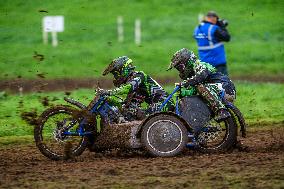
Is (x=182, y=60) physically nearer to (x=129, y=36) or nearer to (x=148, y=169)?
(x=148, y=169)

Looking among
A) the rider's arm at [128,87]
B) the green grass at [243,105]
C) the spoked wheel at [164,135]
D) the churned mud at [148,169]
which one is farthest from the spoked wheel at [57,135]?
the green grass at [243,105]

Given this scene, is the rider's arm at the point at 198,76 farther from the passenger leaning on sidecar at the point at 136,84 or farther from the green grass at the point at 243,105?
the green grass at the point at 243,105

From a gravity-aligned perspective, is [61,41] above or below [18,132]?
above

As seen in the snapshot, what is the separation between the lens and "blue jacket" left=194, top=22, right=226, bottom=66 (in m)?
19.8

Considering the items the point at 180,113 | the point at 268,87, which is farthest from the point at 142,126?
the point at 268,87

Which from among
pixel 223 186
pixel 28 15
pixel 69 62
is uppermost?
pixel 28 15

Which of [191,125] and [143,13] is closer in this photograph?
[191,125]

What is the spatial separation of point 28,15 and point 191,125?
99.1 ft

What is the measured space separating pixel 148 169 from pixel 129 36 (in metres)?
27.0

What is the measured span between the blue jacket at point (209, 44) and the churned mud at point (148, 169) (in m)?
5.18

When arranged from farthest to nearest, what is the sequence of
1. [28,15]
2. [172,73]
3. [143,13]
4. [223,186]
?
1. [143,13]
2. [28,15]
3. [172,73]
4. [223,186]

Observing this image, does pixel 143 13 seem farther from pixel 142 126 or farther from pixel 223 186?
pixel 223 186

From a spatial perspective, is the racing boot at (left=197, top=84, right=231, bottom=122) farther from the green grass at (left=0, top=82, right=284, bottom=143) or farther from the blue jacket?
the blue jacket

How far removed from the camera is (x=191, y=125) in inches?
546
